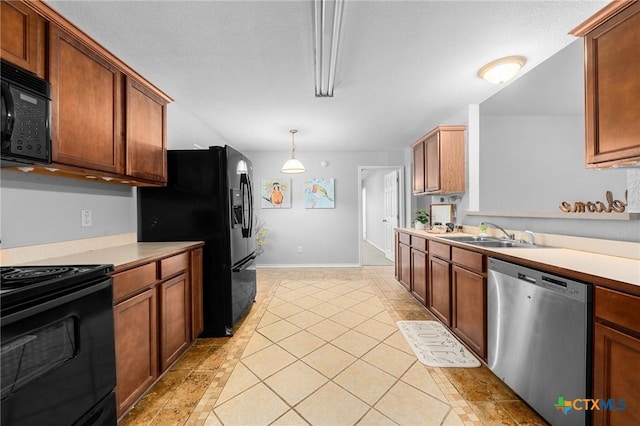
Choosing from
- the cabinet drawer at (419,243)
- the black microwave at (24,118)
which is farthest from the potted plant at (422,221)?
the black microwave at (24,118)

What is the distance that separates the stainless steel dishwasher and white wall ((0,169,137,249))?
2934mm

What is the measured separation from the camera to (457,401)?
165 centimetres

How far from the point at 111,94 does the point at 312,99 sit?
179 cm

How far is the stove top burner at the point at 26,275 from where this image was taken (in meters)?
1.03

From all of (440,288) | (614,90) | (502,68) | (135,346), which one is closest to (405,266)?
(440,288)

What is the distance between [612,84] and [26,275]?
3.01m

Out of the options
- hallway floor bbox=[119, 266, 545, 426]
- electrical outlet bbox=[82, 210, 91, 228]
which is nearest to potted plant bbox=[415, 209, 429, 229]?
hallway floor bbox=[119, 266, 545, 426]

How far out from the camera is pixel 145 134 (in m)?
2.17

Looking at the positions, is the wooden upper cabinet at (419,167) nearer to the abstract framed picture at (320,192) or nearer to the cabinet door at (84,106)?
the abstract framed picture at (320,192)

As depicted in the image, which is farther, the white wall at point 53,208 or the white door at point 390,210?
the white door at point 390,210

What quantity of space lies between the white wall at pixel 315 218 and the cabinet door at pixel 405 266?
1559 millimetres

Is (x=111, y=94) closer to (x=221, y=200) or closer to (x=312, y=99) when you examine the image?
(x=221, y=200)

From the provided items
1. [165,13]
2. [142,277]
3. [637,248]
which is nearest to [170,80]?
[165,13]

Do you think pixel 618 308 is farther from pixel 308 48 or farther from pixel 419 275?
pixel 308 48
